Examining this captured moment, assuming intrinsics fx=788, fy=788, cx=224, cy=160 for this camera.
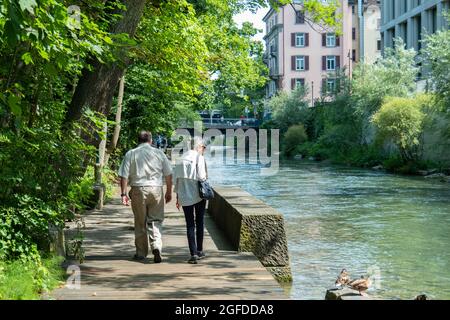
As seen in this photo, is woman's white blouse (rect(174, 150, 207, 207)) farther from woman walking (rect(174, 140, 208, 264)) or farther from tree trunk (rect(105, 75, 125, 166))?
tree trunk (rect(105, 75, 125, 166))

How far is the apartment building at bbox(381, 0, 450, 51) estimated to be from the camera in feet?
190

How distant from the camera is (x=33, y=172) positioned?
960cm

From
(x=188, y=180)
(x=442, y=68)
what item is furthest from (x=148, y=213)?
(x=442, y=68)

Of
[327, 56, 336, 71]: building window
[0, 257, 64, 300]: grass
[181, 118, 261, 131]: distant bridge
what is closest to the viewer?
[0, 257, 64, 300]: grass

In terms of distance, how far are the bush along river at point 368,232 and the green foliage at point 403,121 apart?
23.2 feet

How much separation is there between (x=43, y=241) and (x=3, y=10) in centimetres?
392

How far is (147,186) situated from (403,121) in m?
35.2

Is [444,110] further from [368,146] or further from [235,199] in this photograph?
[235,199]

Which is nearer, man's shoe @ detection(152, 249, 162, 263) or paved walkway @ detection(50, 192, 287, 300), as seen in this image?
paved walkway @ detection(50, 192, 287, 300)

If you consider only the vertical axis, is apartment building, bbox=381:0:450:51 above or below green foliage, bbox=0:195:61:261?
above

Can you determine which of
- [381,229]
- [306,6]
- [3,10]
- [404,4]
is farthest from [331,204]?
[404,4]

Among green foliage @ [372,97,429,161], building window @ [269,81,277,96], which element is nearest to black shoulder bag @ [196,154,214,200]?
green foliage @ [372,97,429,161]

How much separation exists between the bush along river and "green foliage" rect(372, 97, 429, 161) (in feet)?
23.2

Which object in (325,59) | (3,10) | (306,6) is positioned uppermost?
(325,59)
